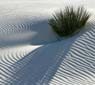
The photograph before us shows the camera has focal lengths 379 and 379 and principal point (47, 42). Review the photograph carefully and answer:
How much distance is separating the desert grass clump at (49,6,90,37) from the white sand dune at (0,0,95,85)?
0.26 m

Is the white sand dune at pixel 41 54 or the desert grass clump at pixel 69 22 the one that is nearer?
the white sand dune at pixel 41 54

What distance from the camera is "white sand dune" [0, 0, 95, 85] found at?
841 centimetres

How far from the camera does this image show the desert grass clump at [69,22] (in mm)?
11383

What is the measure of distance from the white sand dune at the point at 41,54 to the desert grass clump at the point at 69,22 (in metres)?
0.26

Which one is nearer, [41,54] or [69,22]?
[41,54]

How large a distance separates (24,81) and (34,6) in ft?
25.2

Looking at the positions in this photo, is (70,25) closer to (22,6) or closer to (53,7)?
(53,7)

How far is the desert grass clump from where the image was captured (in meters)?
11.4

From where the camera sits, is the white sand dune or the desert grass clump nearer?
the white sand dune

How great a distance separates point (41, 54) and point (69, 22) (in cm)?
223

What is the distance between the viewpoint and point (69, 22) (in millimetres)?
11570

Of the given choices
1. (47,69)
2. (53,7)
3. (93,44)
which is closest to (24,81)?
(47,69)

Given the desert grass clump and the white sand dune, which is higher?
the desert grass clump

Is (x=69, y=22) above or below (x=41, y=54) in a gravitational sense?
above
